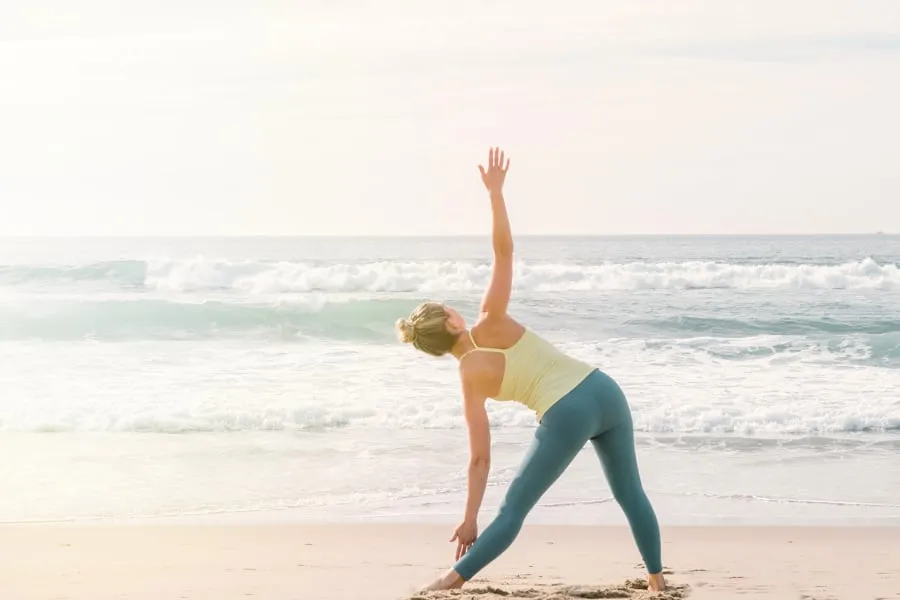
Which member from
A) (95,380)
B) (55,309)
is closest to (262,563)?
(95,380)

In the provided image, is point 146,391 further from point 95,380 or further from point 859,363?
point 859,363

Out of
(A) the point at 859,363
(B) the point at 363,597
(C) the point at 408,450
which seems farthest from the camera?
(A) the point at 859,363

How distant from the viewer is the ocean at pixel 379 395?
817 cm

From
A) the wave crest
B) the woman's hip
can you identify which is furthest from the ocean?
the woman's hip

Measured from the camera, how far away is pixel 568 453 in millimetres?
A: 4340

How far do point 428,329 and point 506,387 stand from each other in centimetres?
41

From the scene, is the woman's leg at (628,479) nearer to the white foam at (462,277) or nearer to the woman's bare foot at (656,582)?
the woman's bare foot at (656,582)

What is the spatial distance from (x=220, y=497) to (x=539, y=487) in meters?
4.43

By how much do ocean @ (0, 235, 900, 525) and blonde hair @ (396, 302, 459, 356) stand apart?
349 centimetres

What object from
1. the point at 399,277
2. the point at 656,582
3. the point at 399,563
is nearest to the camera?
the point at 656,582

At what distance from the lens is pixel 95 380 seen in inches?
588

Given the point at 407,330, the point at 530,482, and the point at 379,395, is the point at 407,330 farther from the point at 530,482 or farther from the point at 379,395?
the point at 379,395

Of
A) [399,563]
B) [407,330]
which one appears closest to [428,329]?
[407,330]

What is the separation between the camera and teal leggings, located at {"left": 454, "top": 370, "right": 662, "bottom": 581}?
428cm
